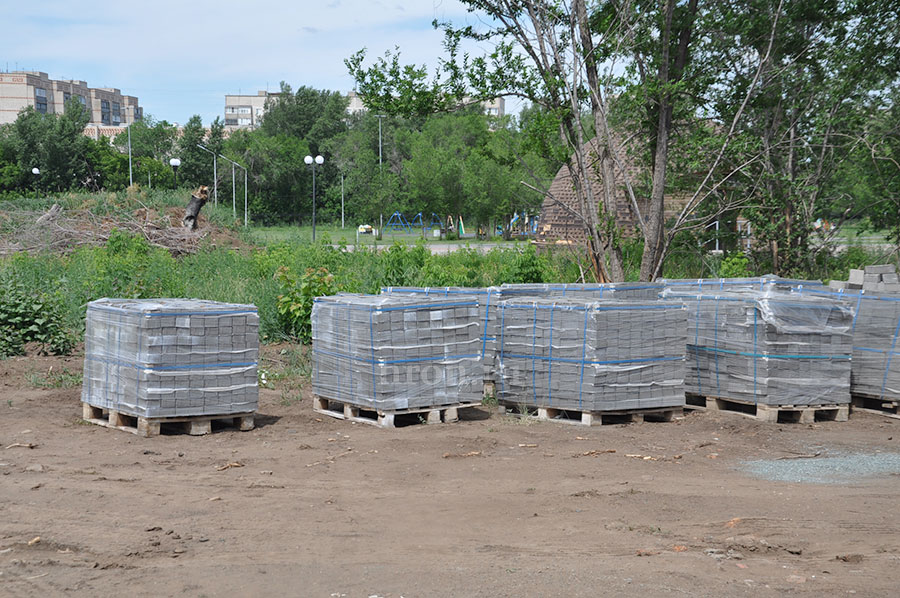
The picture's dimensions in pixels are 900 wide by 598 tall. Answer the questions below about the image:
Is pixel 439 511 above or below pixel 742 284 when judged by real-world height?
below

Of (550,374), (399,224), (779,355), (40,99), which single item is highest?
(40,99)

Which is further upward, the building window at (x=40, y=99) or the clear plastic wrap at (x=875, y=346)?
the building window at (x=40, y=99)

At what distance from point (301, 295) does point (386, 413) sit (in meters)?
5.15

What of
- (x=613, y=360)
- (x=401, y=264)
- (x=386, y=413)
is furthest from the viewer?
(x=401, y=264)

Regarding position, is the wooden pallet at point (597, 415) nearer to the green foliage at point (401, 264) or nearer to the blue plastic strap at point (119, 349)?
the blue plastic strap at point (119, 349)

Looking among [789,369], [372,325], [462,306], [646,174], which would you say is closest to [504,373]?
[462,306]

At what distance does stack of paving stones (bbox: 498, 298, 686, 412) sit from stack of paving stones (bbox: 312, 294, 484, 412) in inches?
25.4

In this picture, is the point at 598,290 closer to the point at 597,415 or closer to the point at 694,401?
the point at 694,401

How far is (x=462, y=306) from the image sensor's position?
9.83m

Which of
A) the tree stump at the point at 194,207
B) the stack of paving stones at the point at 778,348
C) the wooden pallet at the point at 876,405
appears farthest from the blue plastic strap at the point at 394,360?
the tree stump at the point at 194,207

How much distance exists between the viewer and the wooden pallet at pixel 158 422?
29.5ft

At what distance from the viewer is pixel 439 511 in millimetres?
6652

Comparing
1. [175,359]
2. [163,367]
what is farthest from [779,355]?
[163,367]

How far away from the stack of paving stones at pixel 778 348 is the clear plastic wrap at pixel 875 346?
0.52 metres
